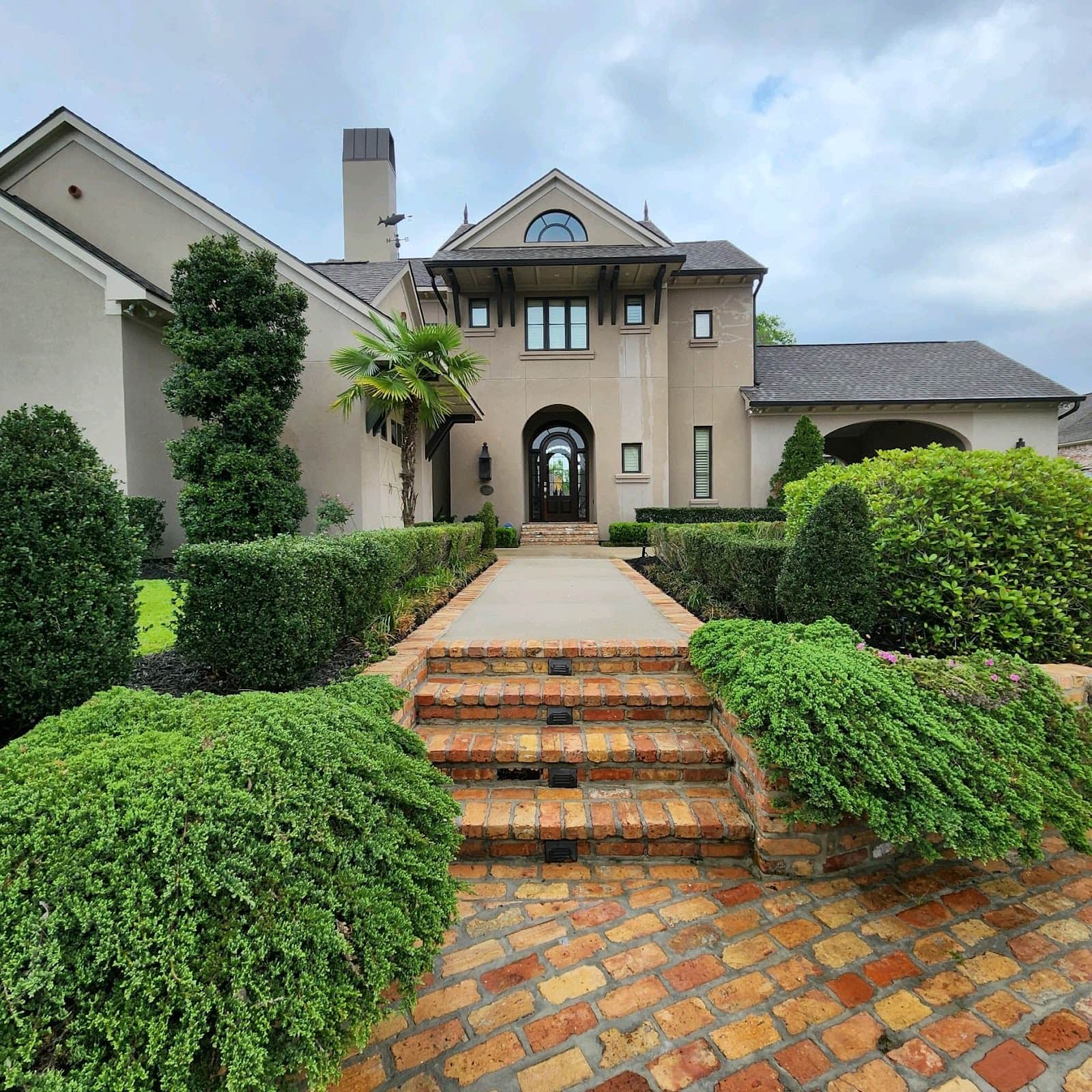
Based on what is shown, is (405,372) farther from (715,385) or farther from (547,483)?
(547,483)

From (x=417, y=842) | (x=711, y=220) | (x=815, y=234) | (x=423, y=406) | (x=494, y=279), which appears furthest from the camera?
(x=815, y=234)

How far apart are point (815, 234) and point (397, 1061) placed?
41.5m

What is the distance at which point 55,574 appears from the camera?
7.95 feet

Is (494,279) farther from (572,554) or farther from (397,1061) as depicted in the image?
(397,1061)

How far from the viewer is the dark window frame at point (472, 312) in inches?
608

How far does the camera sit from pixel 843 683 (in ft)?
8.24

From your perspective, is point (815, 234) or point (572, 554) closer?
point (572, 554)

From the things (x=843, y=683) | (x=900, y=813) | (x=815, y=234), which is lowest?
(x=900, y=813)

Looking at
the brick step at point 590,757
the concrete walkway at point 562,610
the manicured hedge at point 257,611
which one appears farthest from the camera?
the concrete walkway at point 562,610

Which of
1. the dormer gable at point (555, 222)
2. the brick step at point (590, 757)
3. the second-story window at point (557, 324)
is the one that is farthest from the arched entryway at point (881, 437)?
the brick step at point (590, 757)

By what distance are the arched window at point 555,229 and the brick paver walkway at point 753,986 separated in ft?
53.9

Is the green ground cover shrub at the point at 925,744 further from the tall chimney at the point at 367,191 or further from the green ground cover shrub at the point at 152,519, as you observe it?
the tall chimney at the point at 367,191

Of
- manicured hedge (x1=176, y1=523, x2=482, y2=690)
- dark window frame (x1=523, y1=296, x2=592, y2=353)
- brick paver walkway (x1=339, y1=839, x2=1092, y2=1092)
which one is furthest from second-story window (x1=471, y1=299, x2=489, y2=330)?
brick paver walkway (x1=339, y1=839, x2=1092, y2=1092)

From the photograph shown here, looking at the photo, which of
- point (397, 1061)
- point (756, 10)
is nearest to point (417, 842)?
point (397, 1061)
